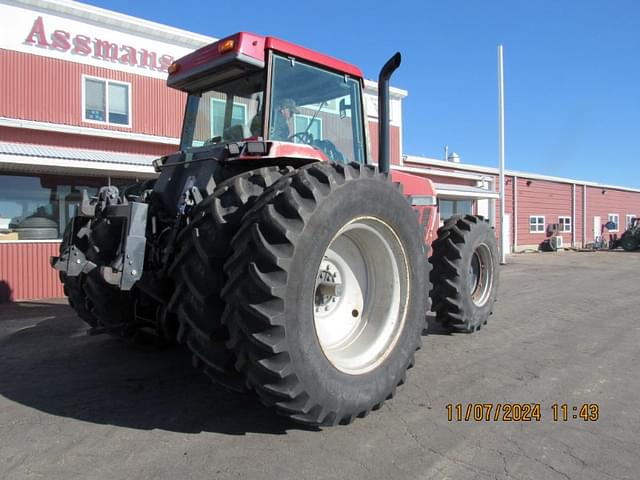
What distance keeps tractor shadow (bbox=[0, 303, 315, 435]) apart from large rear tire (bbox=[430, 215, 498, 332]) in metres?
2.95

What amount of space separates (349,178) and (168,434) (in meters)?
2.01

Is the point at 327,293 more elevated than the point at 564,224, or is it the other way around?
the point at 564,224

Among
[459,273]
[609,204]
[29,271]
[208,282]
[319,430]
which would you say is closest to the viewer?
[208,282]

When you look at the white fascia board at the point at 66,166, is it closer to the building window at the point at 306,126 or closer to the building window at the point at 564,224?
the building window at the point at 306,126

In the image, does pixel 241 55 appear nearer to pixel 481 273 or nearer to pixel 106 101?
pixel 481 273

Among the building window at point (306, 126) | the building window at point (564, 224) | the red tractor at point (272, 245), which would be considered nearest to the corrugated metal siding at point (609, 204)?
the building window at point (564, 224)

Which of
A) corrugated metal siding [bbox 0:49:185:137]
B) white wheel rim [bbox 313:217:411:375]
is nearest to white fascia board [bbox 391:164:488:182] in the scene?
corrugated metal siding [bbox 0:49:185:137]

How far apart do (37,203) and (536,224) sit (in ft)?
86.3

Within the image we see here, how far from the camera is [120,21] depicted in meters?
12.3

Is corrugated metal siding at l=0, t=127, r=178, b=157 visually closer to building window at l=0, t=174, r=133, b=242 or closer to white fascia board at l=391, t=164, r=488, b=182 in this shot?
building window at l=0, t=174, r=133, b=242

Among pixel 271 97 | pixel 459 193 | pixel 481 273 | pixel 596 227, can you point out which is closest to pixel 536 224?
pixel 596 227

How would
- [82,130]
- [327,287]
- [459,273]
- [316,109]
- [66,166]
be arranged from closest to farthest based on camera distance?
1. [327,287]
2. [316,109]
3. [459,273]
4. [66,166]
5. [82,130]

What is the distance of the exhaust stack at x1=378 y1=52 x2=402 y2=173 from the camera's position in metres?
4.49

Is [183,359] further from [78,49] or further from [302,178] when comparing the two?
[78,49]
